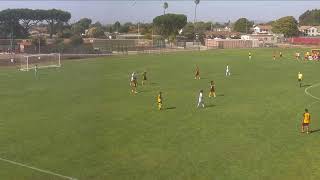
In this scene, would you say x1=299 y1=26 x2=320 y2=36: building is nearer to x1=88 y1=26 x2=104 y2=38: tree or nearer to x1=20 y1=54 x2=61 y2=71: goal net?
x1=88 y1=26 x2=104 y2=38: tree

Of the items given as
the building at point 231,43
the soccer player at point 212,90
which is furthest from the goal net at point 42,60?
the building at point 231,43

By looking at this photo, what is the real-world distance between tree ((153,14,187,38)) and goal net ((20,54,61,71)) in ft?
201

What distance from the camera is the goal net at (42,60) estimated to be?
68.2 meters

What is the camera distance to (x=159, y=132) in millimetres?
23938

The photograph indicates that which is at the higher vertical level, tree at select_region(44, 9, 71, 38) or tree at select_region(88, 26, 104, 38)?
tree at select_region(44, 9, 71, 38)

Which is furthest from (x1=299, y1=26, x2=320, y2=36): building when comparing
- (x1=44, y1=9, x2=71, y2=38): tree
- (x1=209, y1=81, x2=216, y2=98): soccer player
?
(x1=209, y1=81, x2=216, y2=98): soccer player

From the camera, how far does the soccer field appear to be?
1798 cm

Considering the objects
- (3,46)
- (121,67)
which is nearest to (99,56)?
(121,67)

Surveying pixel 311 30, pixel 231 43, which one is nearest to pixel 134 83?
pixel 231 43

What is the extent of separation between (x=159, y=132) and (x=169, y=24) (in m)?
113

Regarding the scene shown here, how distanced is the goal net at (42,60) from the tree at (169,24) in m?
61.3

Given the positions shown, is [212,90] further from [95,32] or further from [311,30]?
[311,30]

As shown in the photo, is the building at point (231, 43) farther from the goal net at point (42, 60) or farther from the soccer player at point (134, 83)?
the soccer player at point (134, 83)

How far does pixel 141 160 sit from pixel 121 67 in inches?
1748
